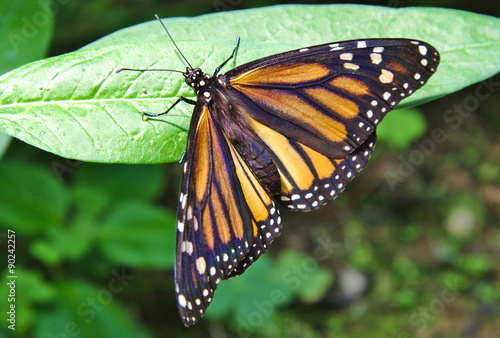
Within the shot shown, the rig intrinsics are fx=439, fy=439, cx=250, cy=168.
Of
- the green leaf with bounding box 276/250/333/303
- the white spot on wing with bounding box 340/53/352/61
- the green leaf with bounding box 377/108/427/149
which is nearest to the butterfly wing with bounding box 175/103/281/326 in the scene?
the white spot on wing with bounding box 340/53/352/61

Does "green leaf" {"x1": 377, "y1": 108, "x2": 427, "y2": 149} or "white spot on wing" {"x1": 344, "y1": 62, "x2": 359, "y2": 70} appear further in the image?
"green leaf" {"x1": 377, "y1": 108, "x2": 427, "y2": 149}

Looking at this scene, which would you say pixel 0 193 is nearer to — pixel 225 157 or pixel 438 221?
pixel 225 157

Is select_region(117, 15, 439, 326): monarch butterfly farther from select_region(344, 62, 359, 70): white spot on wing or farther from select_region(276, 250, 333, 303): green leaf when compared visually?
select_region(276, 250, 333, 303): green leaf

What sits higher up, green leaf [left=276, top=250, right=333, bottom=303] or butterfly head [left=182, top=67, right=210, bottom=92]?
butterfly head [left=182, top=67, right=210, bottom=92]

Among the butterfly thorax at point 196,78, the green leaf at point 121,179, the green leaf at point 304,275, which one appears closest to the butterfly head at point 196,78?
the butterfly thorax at point 196,78

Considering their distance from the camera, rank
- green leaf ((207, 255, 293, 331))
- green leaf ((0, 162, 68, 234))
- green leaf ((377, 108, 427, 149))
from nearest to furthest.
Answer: green leaf ((0, 162, 68, 234))
green leaf ((207, 255, 293, 331))
green leaf ((377, 108, 427, 149))

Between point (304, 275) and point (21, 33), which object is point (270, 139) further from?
point (304, 275)

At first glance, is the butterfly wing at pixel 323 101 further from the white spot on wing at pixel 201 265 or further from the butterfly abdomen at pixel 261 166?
the white spot on wing at pixel 201 265
